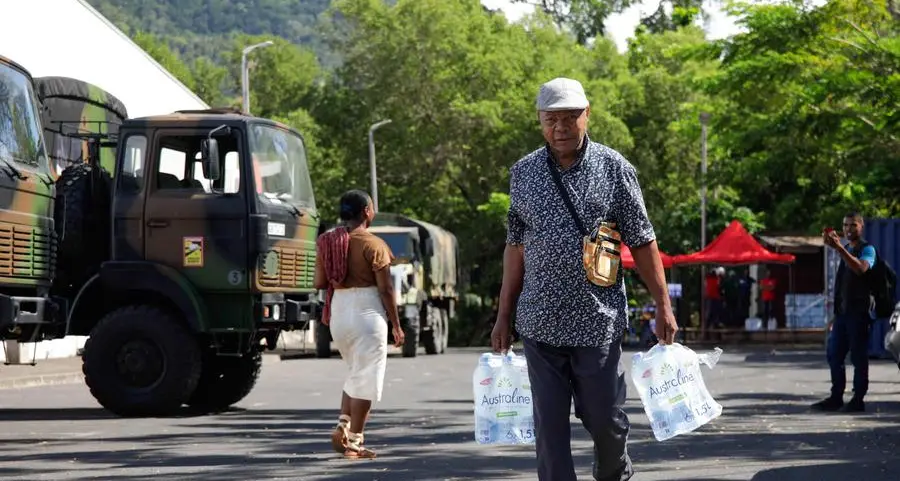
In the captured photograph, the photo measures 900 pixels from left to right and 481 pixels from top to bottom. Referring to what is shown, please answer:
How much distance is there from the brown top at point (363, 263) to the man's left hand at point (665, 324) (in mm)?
4586

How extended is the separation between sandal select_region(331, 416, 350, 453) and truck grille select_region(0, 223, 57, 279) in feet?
11.1

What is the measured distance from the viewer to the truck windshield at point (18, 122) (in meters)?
13.8

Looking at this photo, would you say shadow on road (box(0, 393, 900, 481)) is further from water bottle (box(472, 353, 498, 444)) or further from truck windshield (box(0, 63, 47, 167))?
water bottle (box(472, 353, 498, 444))

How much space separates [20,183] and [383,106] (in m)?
47.2

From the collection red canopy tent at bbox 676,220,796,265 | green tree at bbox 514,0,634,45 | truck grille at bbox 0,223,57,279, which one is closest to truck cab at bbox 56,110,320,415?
truck grille at bbox 0,223,57,279

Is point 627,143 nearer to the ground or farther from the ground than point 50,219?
farther from the ground

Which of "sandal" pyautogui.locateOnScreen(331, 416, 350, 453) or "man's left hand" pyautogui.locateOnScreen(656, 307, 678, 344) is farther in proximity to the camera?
"sandal" pyautogui.locateOnScreen(331, 416, 350, 453)

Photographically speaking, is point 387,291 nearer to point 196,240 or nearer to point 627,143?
point 196,240

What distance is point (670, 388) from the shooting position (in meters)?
7.62

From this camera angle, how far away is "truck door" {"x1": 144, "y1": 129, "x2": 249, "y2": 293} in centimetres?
1630

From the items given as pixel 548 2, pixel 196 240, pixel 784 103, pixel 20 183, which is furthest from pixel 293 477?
pixel 548 2

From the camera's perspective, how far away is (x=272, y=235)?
54.3 ft

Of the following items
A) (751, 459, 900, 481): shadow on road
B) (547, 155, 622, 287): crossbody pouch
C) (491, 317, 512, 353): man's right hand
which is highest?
(547, 155, 622, 287): crossbody pouch

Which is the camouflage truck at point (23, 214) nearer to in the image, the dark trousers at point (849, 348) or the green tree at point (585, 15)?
the dark trousers at point (849, 348)
